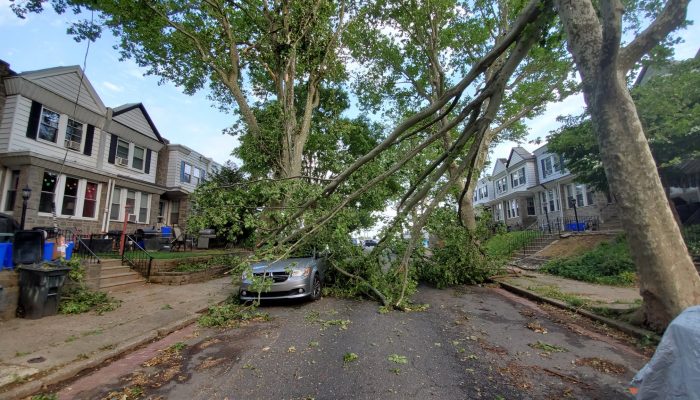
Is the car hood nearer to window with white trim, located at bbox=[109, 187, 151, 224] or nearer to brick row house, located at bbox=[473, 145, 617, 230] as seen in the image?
window with white trim, located at bbox=[109, 187, 151, 224]

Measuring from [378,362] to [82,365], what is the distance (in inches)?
149

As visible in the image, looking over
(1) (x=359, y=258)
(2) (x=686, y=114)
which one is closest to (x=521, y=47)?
(1) (x=359, y=258)

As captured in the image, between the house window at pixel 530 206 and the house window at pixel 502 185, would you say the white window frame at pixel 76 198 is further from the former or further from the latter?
the house window at pixel 502 185

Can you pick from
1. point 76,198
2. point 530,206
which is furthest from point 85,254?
point 530,206

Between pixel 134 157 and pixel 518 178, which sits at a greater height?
Result: pixel 518 178

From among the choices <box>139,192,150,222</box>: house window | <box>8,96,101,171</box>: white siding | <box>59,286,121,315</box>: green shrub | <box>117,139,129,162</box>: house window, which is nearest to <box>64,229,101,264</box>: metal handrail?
<box>59,286,121,315</box>: green shrub

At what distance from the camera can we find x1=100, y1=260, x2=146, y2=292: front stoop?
9.00 m

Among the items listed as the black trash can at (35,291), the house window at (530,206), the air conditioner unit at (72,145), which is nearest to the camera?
the black trash can at (35,291)

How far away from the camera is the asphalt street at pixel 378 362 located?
11.5 feet

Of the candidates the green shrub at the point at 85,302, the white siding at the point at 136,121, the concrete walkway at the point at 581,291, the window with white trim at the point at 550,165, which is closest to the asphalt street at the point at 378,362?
the concrete walkway at the point at 581,291

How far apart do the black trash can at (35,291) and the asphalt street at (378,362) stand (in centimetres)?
274

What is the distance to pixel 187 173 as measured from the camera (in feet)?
77.4

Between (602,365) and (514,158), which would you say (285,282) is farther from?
(514,158)

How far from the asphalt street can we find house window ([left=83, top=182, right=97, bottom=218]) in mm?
13175
